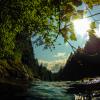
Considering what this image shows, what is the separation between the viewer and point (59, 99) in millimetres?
34562

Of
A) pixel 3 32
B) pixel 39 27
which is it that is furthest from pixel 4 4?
pixel 3 32

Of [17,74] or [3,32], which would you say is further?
[17,74]

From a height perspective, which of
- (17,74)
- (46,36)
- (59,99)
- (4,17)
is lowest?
(17,74)

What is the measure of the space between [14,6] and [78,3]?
4481mm

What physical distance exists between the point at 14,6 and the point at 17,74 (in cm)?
12765

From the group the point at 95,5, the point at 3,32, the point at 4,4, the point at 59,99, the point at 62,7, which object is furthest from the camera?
the point at 59,99

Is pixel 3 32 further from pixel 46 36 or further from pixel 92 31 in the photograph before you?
pixel 92 31

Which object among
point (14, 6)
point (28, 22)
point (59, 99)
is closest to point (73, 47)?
point (14, 6)

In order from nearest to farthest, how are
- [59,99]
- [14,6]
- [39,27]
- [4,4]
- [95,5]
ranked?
[95,5] < [4,4] < [14,6] < [39,27] < [59,99]

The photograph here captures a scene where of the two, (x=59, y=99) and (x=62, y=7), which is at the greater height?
(x=62, y=7)

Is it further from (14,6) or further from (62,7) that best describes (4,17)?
(62,7)

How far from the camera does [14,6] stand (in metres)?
10.2

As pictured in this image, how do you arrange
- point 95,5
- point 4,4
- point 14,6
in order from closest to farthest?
point 95,5, point 4,4, point 14,6

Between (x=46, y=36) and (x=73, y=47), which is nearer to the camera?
(x=73, y=47)
